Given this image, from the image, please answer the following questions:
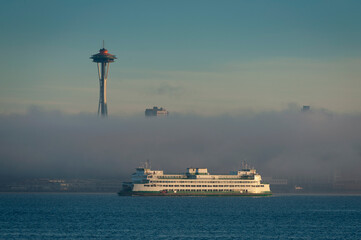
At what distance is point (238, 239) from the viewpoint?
4870 inches

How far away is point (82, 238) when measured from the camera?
122500 millimetres

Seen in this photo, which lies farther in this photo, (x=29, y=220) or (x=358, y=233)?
(x=29, y=220)

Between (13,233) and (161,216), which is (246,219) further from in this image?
(13,233)

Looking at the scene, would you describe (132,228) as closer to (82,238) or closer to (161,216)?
(82,238)

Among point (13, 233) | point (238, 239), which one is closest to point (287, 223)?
point (238, 239)

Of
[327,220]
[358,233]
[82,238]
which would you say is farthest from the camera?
[327,220]

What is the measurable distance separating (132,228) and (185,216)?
36200 millimetres

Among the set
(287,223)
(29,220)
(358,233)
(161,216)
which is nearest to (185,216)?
(161,216)

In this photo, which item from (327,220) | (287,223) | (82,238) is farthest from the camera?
(327,220)

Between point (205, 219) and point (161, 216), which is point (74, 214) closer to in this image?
point (161, 216)

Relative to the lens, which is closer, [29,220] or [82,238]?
[82,238]

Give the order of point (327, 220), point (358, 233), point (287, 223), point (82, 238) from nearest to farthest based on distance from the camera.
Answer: point (82, 238), point (358, 233), point (287, 223), point (327, 220)

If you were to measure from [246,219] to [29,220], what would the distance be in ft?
171

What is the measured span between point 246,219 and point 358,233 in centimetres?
3629
